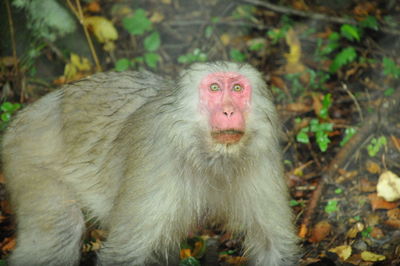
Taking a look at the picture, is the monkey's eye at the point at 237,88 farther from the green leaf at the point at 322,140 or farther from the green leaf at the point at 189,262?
the green leaf at the point at 322,140

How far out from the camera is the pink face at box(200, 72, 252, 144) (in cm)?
388

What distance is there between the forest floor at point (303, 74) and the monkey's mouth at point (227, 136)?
1757 mm

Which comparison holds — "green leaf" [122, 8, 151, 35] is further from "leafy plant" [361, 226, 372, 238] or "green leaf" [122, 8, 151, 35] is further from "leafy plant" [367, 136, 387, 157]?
"leafy plant" [361, 226, 372, 238]

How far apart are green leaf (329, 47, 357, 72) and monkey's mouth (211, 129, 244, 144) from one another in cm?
393

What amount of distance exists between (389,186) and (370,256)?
909 mm

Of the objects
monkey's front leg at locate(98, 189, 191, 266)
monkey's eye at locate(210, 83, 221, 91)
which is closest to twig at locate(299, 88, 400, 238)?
monkey's front leg at locate(98, 189, 191, 266)

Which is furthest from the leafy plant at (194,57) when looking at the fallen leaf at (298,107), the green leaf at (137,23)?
the fallen leaf at (298,107)

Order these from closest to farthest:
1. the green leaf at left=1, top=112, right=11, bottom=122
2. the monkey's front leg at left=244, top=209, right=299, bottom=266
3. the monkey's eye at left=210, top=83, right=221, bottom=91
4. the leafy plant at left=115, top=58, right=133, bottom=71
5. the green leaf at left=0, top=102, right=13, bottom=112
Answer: the monkey's eye at left=210, top=83, right=221, bottom=91, the monkey's front leg at left=244, top=209, right=299, bottom=266, the green leaf at left=1, top=112, right=11, bottom=122, the green leaf at left=0, top=102, right=13, bottom=112, the leafy plant at left=115, top=58, right=133, bottom=71

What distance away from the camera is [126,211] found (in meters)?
4.32

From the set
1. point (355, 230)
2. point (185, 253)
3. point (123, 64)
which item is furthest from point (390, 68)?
point (185, 253)

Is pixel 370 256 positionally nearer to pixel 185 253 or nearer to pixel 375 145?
pixel 375 145

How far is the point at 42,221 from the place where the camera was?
16.0ft

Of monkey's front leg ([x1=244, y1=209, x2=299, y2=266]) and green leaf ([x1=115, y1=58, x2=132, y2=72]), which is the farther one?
green leaf ([x1=115, y1=58, x2=132, y2=72])

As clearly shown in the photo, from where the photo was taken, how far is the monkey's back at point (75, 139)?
5000 millimetres
